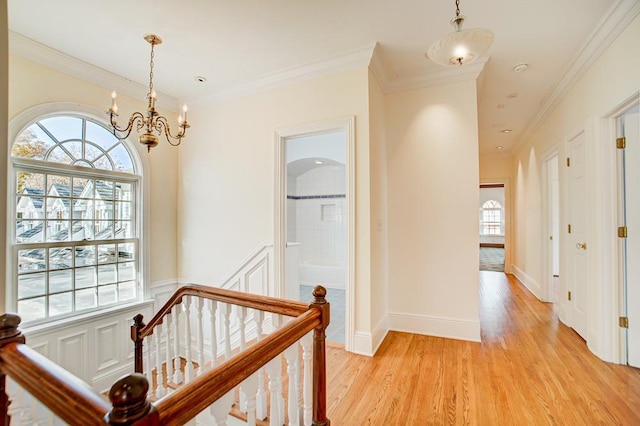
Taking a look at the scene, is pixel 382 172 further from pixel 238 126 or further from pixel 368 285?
pixel 238 126

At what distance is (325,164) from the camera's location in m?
6.45

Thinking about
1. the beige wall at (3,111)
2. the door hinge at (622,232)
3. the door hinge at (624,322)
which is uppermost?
the beige wall at (3,111)

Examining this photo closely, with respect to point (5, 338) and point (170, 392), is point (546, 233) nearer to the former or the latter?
point (170, 392)

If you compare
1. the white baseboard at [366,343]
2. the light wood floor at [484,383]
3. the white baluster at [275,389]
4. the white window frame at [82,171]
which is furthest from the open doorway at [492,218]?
the white baluster at [275,389]

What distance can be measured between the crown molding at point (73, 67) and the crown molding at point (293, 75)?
2.15 ft

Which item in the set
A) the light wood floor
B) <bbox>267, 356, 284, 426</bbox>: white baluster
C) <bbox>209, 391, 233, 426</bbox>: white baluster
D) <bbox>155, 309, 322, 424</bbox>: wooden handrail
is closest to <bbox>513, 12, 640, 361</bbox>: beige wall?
the light wood floor

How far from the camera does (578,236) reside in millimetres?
3168

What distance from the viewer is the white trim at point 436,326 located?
119 inches

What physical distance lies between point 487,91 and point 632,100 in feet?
5.63

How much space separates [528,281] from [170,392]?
5.96 metres

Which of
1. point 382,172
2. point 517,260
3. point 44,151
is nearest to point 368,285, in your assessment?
point 382,172

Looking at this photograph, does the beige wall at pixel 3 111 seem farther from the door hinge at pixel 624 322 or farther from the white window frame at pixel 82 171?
the door hinge at pixel 624 322

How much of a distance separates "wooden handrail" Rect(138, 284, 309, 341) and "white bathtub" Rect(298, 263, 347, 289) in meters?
3.72

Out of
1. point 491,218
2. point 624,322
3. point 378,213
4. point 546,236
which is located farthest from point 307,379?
point 491,218
